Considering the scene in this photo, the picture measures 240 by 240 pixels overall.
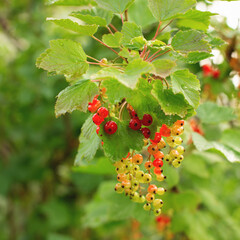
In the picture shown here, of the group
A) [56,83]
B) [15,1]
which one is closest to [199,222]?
[56,83]

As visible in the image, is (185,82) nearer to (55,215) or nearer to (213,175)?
(213,175)

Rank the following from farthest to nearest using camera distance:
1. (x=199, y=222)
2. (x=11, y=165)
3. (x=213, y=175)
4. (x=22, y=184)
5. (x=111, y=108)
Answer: (x=22, y=184) → (x=11, y=165) → (x=213, y=175) → (x=199, y=222) → (x=111, y=108)

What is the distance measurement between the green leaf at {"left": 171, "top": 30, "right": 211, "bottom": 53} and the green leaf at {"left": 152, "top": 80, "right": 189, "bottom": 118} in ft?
0.35

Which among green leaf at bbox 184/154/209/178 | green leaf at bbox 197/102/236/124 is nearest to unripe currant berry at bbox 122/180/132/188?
green leaf at bbox 197/102/236/124

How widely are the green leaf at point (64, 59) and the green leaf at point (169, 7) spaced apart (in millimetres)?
193

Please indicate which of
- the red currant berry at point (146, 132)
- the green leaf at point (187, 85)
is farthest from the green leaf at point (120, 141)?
the green leaf at point (187, 85)

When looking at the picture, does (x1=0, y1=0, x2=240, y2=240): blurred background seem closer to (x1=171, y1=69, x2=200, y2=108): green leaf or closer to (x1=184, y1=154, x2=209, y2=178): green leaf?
(x1=184, y1=154, x2=209, y2=178): green leaf

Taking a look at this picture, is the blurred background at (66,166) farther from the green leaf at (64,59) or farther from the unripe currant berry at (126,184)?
the green leaf at (64,59)

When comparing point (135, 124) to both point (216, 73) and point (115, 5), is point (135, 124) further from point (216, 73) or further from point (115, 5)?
point (216, 73)

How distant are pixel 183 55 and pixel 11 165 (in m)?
2.13

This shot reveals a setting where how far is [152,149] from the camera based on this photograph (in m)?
0.63

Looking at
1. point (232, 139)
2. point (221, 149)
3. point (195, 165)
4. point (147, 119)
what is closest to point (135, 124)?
point (147, 119)

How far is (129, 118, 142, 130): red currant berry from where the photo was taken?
23.7 inches

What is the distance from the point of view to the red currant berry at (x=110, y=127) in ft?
1.94
